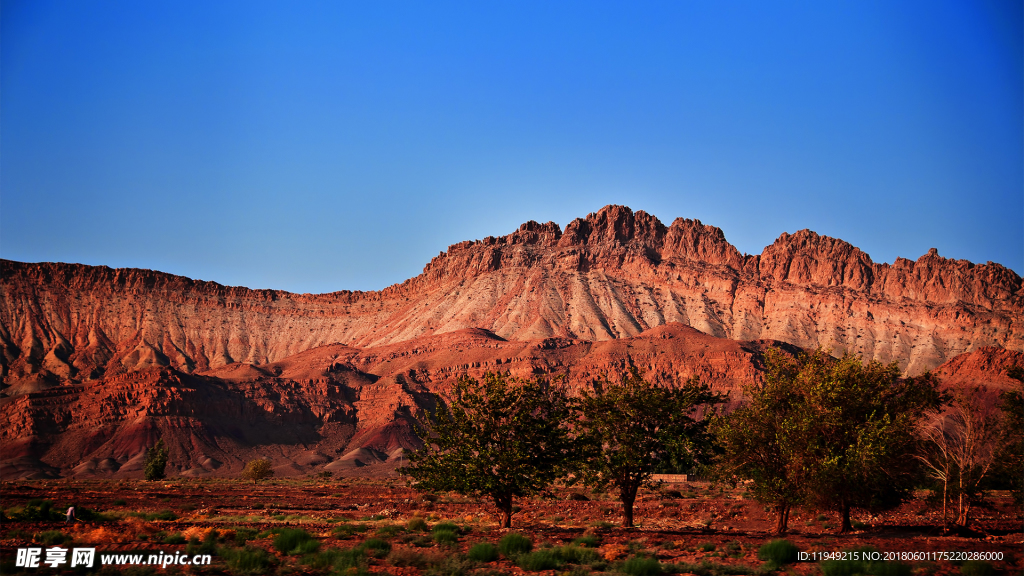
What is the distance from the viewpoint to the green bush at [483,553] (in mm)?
22797

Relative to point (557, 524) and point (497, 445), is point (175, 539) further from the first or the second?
point (557, 524)

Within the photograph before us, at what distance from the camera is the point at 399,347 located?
171 meters

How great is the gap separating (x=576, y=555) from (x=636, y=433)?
9.57m

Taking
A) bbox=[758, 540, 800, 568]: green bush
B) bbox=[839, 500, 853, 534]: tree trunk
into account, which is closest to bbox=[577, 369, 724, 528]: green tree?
bbox=[839, 500, 853, 534]: tree trunk

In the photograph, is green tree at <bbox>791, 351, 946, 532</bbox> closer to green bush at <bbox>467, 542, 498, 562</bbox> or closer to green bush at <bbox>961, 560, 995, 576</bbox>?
green bush at <bbox>961, 560, 995, 576</bbox>

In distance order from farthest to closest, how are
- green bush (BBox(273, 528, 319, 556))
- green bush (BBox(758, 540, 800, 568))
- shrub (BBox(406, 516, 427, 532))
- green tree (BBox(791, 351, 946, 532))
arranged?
shrub (BBox(406, 516, 427, 532)), green tree (BBox(791, 351, 946, 532)), green bush (BBox(273, 528, 319, 556)), green bush (BBox(758, 540, 800, 568))

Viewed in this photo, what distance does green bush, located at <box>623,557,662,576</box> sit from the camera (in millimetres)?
20594

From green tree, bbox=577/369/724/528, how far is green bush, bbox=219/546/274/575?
13.6 meters

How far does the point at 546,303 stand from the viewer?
183 meters

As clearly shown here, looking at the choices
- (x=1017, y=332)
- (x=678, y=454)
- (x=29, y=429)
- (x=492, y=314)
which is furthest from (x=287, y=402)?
(x=1017, y=332)

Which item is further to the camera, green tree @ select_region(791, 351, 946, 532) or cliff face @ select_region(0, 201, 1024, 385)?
cliff face @ select_region(0, 201, 1024, 385)

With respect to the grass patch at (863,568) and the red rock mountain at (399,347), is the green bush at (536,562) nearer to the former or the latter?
the grass patch at (863,568)

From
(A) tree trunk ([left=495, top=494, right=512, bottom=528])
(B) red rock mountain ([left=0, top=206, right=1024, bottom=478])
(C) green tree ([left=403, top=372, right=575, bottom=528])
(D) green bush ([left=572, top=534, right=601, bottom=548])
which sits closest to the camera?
(D) green bush ([left=572, top=534, right=601, bottom=548])

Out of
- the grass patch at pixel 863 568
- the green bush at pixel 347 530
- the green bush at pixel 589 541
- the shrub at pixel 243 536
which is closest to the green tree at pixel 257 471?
the green bush at pixel 347 530
